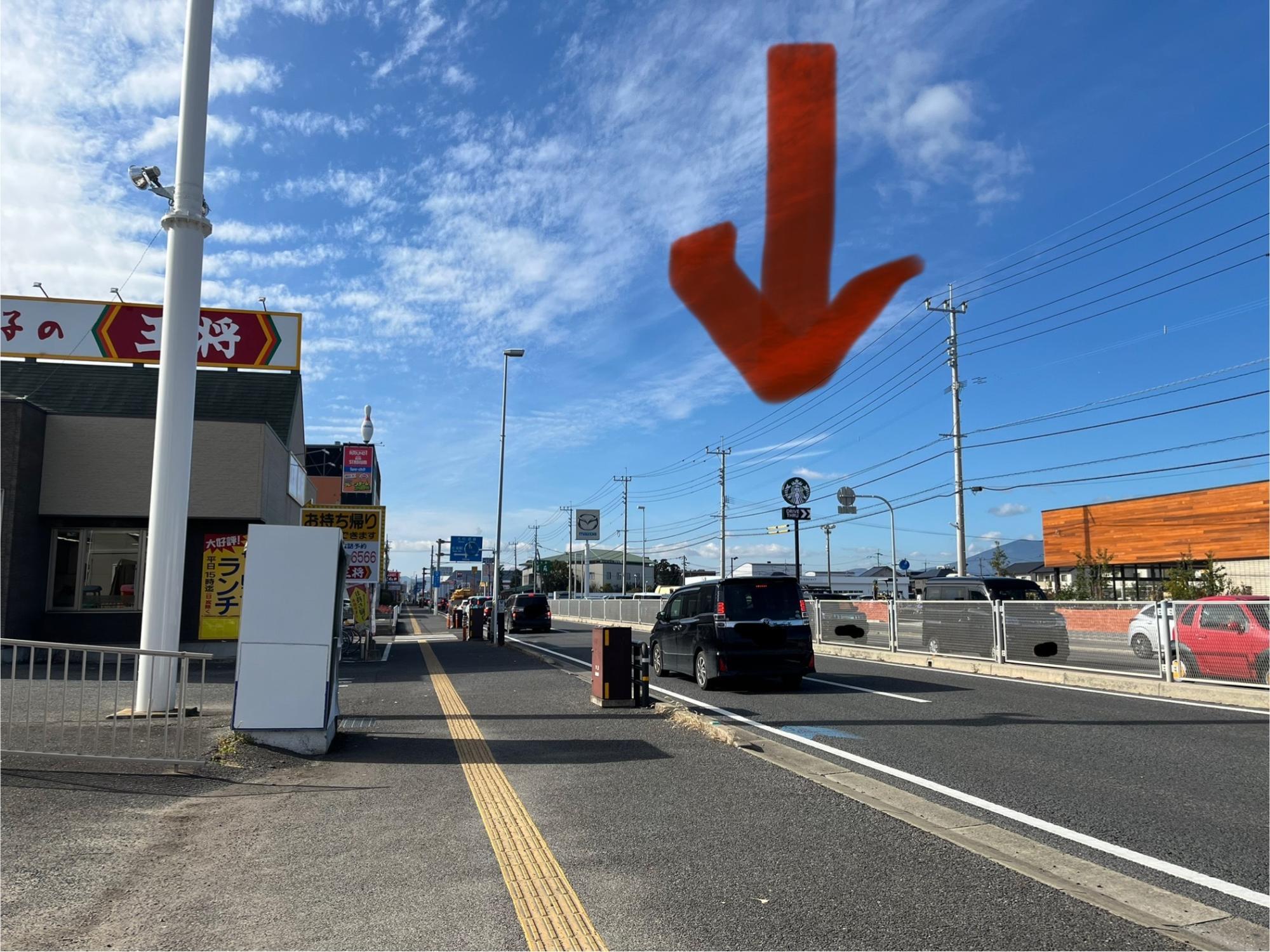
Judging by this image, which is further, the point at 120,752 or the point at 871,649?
the point at 871,649

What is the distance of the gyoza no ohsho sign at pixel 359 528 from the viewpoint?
22.9 m

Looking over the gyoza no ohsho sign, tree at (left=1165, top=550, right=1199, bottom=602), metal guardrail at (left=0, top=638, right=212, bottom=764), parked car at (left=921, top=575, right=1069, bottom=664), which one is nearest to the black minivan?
parked car at (left=921, top=575, right=1069, bottom=664)

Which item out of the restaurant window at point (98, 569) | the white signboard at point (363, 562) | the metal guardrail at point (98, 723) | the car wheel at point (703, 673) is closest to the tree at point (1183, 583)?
the car wheel at point (703, 673)

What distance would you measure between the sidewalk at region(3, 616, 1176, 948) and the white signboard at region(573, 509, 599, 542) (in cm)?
6638

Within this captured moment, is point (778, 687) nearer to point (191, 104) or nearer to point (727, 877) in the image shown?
point (727, 877)

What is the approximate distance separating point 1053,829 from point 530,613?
3563 cm

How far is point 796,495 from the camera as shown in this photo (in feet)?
117

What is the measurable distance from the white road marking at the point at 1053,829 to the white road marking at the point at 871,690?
350cm

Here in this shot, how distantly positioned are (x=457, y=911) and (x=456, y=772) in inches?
134


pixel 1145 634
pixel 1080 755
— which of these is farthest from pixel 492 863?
pixel 1145 634

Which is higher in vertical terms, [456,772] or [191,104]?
[191,104]

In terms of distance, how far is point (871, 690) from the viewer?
539 inches

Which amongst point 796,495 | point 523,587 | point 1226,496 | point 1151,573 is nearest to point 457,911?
point 796,495

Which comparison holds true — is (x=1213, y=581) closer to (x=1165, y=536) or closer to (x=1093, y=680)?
(x=1165, y=536)
